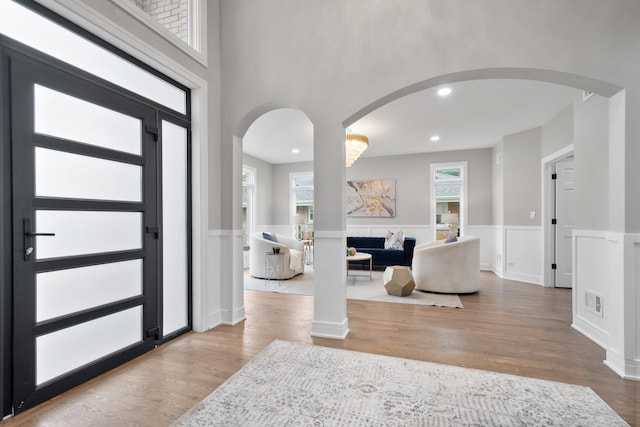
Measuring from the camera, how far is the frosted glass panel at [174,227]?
9.00 ft

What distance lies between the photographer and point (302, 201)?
855 centimetres

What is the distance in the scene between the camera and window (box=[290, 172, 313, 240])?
8.43m

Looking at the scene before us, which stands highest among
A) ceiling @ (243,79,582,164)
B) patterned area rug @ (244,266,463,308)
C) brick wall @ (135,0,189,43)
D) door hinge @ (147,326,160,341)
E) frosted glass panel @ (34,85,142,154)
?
brick wall @ (135,0,189,43)

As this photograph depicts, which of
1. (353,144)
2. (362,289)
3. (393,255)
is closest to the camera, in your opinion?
(362,289)

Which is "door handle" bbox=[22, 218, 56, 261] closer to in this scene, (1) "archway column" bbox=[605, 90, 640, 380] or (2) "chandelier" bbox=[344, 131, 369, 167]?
(1) "archway column" bbox=[605, 90, 640, 380]

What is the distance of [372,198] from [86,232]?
6.45 meters

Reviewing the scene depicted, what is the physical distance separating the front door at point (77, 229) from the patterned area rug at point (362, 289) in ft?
8.14

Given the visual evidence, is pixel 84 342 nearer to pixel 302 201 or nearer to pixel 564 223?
pixel 564 223

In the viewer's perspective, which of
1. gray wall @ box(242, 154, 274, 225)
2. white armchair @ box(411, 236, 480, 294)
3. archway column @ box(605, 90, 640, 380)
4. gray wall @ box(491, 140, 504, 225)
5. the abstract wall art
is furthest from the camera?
gray wall @ box(242, 154, 274, 225)

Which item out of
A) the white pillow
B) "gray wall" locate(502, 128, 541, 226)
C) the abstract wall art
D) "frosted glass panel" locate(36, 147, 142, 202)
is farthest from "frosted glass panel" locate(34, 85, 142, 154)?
"gray wall" locate(502, 128, 541, 226)

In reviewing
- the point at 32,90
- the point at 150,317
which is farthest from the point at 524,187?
the point at 32,90

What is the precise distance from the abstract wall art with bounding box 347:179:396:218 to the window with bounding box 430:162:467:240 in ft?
3.25

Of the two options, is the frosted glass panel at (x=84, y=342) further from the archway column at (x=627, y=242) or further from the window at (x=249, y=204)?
the window at (x=249, y=204)

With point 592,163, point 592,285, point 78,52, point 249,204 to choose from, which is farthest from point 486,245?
point 78,52
